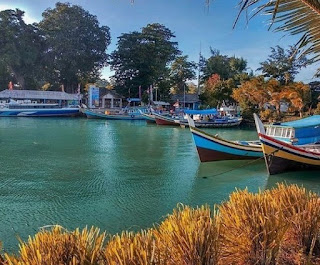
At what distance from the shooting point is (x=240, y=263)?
258cm

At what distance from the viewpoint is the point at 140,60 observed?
53.8m

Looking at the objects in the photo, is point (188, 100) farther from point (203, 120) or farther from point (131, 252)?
point (131, 252)

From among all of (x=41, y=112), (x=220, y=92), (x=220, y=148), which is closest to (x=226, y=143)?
(x=220, y=148)

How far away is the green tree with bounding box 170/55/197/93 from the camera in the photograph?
188ft

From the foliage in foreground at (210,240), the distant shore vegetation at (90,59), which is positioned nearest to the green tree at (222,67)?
the distant shore vegetation at (90,59)

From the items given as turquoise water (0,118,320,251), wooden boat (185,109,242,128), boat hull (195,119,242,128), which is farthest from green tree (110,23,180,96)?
turquoise water (0,118,320,251)

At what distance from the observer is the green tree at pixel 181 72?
57.2 m

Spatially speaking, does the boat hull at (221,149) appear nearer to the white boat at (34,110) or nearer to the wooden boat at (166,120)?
the wooden boat at (166,120)

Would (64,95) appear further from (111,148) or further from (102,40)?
(111,148)

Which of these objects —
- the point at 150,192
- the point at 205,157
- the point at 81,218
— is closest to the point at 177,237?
the point at 81,218

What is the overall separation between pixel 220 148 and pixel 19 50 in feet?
148

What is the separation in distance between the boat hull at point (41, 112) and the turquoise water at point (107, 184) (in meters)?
28.6

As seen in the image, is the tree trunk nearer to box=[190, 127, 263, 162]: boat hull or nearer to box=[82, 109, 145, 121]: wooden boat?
box=[82, 109, 145, 121]: wooden boat

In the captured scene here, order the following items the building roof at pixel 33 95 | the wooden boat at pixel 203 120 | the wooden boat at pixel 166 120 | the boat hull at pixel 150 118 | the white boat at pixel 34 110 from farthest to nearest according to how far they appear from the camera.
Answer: the building roof at pixel 33 95 → the white boat at pixel 34 110 → the boat hull at pixel 150 118 → the wooden boat at pixel 166 120 → the wooden boat at pixel 203 120
